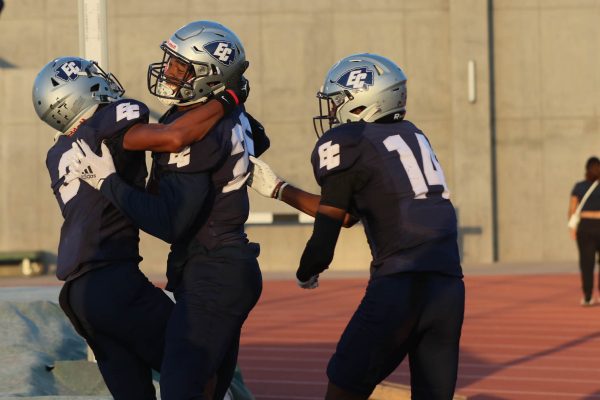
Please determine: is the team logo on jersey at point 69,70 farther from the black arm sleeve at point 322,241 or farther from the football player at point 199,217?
the black arm sleeve at point 322,241

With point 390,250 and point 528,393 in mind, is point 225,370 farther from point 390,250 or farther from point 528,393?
point 528,393

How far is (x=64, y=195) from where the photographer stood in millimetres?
5211

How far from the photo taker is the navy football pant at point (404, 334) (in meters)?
4.91

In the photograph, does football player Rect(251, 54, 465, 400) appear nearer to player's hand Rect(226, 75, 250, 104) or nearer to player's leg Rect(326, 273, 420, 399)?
player's leg Rect(326, 273, 420, 399)

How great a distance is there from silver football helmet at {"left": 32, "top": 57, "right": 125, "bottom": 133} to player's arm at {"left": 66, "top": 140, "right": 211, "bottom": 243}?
0.46 metres

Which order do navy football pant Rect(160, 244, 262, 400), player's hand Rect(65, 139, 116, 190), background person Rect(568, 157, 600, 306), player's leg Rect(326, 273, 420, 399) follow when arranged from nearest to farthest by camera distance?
navy football pant Rect(160, 244, 262, 400) → player's leg Rect(326, 273, 420, 399) → player's hand Rect(65, 139, 116, 190) → background person Rect(568, 157, 600, 306)

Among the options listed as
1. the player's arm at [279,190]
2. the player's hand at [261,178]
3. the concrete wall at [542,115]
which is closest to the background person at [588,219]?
the concrete wall at [542,115]

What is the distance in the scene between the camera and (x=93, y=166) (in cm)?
502

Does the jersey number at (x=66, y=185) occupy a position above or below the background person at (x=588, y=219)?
above

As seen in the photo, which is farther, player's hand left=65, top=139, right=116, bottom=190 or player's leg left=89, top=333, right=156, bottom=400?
player's leg left=89, top=333, right=156, bottom=400

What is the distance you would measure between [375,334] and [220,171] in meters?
0.86

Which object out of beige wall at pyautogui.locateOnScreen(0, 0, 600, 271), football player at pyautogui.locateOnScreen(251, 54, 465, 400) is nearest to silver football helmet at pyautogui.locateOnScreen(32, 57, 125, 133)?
football player at pyautogui.locateOnScreen(251, 54, 465, 400)

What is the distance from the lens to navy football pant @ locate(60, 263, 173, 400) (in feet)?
16.6

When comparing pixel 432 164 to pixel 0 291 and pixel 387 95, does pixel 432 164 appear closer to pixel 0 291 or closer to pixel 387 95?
pixel 387 95
